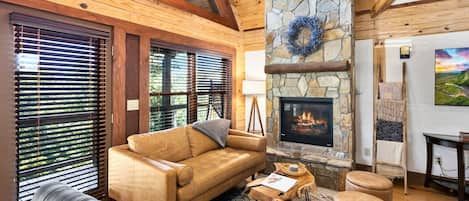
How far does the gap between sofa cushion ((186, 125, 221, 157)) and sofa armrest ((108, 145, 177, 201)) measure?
2.83 feet

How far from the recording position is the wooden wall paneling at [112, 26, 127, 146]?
3002mm

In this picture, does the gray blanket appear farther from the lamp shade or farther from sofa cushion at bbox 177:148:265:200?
the lamp shade

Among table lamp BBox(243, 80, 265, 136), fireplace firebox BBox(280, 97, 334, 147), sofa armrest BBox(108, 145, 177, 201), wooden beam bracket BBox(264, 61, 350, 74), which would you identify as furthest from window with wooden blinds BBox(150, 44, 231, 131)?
fireplace firebox BBox(280, 97, 334, 147)

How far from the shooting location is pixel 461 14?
3.33 m

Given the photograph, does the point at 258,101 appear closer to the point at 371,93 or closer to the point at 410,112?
the point at 371,93

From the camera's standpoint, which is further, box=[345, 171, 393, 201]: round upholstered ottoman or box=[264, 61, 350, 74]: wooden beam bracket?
box=[264, 61, 350, 74]: wooden beam bracket

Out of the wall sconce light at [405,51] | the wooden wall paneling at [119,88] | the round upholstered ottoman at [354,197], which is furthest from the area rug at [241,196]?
the wall sconce light at [405,51]

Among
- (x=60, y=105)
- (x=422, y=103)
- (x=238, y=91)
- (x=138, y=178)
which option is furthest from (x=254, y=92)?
(x=60, y=105)

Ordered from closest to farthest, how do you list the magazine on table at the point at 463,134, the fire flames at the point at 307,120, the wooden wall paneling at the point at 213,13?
the magazine on table at the point at 463,134, the wooden wall paneling at the point at 213,13, the fire flames at the point at 307,120

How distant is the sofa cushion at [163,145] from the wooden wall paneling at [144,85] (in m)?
0.40

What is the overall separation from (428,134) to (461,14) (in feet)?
5.37

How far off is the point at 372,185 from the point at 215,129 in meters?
2.11

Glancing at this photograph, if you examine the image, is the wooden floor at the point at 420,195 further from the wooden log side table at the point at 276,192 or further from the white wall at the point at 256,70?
the white wall at the point at 256,70

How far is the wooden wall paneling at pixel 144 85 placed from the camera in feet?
10.9
